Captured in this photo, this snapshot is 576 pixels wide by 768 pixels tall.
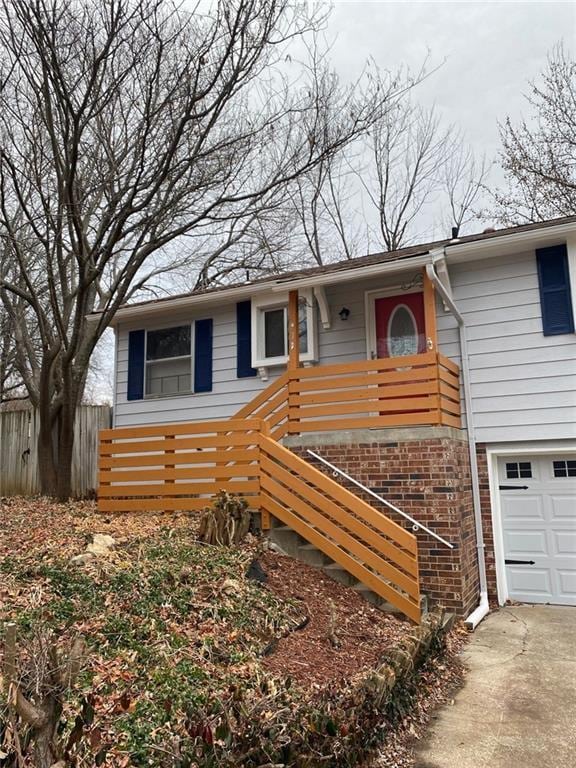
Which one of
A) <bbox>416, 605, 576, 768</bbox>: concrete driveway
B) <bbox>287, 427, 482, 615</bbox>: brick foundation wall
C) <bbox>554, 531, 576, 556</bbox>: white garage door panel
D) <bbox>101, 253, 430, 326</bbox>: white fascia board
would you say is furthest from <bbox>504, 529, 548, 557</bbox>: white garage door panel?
<bbox>101, 253, 430, 326</bbox>: white fascia board

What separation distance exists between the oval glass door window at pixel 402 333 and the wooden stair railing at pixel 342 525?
2.47 m

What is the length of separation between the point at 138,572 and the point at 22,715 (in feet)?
9.24

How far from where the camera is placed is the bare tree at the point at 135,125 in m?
7.51

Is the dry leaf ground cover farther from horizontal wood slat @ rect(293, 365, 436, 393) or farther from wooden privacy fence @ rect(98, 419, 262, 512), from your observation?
horizontal wood slat @ rect(293, 365, 436, 393)

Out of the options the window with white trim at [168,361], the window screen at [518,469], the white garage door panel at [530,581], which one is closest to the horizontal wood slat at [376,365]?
the window screen at [518,469]

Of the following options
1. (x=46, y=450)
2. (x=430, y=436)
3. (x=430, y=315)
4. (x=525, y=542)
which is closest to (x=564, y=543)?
(x=525, y=542)

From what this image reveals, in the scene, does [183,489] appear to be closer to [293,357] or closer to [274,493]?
[274,493]

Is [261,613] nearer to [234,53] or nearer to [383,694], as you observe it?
[383,694]

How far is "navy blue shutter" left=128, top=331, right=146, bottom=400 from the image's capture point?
10297mm

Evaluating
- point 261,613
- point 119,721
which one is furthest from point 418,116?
point 119,721

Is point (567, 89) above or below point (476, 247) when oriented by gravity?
above

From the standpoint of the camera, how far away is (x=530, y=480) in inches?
287

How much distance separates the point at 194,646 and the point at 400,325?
5.61 m

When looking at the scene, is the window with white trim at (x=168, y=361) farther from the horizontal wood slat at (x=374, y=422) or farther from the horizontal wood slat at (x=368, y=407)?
the horizontal wood slat at (x=374, y=422)
